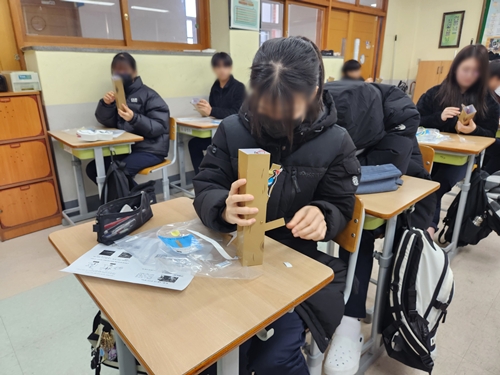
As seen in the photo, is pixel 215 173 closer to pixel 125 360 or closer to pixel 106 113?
pixel 125 360

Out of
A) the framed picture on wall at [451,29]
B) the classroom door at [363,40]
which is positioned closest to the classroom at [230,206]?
the classroom door at [363,40]

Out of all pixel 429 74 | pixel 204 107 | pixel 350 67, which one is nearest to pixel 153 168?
pixel 204 107

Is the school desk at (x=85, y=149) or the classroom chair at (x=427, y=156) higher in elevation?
the classroom chair at (x=427, y=156)

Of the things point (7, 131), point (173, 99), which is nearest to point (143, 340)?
point (7, 131)

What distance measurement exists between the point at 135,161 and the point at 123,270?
1.96m

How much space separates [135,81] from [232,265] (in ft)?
7.63

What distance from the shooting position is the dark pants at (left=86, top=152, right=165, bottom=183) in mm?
2574

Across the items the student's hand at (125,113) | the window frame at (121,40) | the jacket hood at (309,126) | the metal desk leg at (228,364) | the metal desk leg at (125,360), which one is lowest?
the metal desk leg at (125,360)

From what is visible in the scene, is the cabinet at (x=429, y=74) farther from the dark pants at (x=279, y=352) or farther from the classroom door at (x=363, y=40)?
the dark pants at (x=279, y=352)

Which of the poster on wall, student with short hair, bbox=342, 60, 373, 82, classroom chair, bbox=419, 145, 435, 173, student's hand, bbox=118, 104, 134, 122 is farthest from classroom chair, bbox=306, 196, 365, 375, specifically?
the poster on wall

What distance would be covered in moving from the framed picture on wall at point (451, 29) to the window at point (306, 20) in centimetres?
270

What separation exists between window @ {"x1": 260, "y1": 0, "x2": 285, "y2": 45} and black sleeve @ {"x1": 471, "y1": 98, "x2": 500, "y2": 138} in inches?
110

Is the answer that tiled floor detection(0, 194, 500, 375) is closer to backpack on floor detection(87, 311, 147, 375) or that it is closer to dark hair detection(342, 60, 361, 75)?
backpack on floor detection(87, 311, 147, 375)

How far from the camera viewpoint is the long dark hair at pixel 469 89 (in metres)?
2.16
